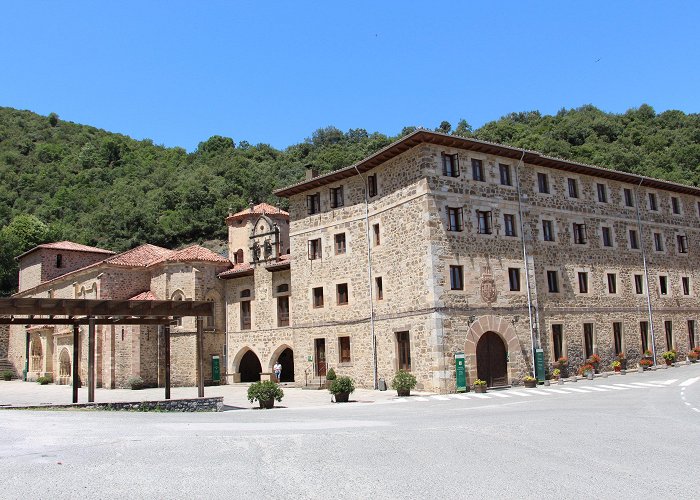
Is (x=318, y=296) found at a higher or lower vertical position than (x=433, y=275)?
lower

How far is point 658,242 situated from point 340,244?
63.6 ft

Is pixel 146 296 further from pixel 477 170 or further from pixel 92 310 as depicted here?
pixel 477 170

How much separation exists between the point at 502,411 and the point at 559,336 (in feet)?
45.0

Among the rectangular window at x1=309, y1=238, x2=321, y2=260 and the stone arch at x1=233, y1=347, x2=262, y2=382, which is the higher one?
the rectangular window at x1=309, y1=238, x2=321, y2=260

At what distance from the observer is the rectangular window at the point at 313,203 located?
3303cm

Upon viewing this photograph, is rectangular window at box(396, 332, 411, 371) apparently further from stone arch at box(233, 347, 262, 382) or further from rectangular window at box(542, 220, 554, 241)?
stone arch at box(233, 347, 262, 382)

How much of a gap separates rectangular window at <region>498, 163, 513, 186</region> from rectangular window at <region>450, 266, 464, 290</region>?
17.7 ft

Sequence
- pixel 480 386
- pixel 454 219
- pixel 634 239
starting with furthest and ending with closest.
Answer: pixel 634 239, pixel 454 219, pixel 480 386

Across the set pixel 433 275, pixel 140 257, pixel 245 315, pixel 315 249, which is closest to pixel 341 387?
pixel 433 275

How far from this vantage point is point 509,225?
29406 mm

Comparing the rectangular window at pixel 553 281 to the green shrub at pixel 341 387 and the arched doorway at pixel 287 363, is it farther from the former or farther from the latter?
the arched doorway at pixel 287 363

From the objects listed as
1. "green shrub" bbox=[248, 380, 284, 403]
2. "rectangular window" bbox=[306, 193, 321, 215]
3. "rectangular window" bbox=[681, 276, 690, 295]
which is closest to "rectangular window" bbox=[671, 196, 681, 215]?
"rectangular window" bbox=[681, 276, 690, 295]

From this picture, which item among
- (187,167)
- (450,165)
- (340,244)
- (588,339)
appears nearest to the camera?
(450,165)

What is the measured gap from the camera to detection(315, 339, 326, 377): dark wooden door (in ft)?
105
